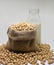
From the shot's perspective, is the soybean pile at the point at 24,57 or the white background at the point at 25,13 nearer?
the soybean pile at the point at 24,57

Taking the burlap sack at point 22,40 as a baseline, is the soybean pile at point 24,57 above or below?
below

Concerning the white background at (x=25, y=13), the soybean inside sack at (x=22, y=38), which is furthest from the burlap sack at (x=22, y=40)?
the white background at (x=25, y=13)

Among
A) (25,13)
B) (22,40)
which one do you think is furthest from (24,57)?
(25,13)

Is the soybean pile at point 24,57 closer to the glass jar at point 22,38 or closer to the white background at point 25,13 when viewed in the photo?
the glass jar at point 22,38

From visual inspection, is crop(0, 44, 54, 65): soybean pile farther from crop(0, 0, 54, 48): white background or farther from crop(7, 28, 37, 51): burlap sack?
crop(0, 0, 54, 48): white background

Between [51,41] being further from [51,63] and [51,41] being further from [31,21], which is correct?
[51,63]

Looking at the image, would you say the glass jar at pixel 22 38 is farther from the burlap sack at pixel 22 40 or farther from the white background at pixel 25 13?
the white background at pixel 25 13

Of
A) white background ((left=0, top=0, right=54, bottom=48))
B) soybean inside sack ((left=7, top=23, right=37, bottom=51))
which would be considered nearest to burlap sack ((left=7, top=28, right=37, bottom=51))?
soybean inside sack ((left=7, top=23, right=37, bottom=51))
